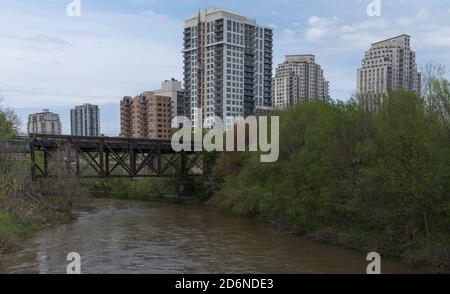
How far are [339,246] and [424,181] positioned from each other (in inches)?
362

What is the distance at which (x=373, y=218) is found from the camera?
98.4 feet

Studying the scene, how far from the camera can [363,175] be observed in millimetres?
29344

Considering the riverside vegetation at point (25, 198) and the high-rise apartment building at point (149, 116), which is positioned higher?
the high-rise apartment building at point (149, 116)

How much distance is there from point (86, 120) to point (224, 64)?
2334 inches

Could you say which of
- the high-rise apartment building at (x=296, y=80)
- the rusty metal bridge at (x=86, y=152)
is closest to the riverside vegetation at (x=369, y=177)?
the rusty metal bridge at (x=86, y=152)

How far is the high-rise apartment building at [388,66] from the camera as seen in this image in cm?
6738

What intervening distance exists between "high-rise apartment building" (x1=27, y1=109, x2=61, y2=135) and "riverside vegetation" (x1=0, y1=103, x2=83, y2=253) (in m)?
78.6

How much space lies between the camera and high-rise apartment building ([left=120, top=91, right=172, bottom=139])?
133125mm

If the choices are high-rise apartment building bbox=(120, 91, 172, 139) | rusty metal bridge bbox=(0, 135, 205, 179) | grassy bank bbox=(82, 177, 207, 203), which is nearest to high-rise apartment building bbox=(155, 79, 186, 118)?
high-rise apartment building bbox=(120, 91, 172, 139)
